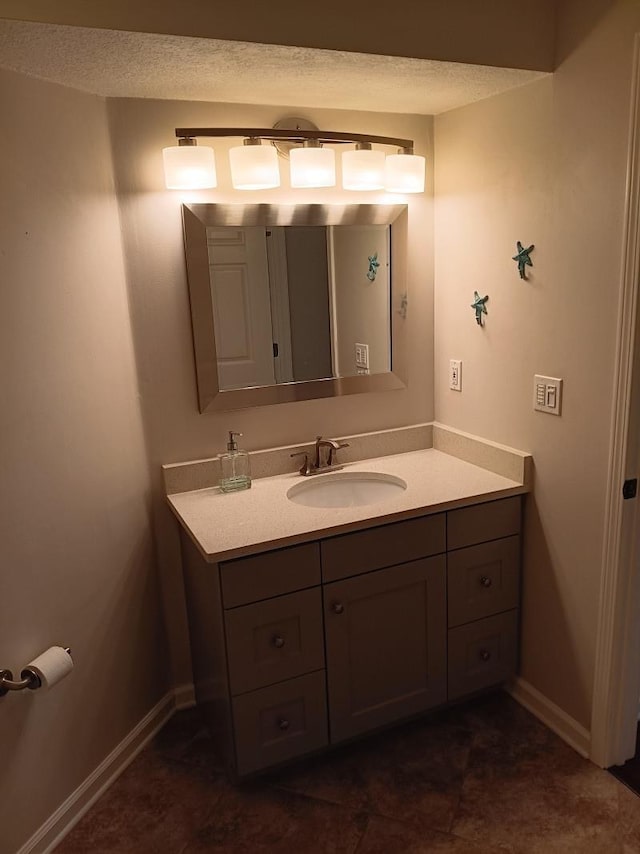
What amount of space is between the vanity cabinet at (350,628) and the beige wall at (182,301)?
0.95 feet

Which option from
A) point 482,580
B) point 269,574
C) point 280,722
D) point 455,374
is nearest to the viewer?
point 269,574

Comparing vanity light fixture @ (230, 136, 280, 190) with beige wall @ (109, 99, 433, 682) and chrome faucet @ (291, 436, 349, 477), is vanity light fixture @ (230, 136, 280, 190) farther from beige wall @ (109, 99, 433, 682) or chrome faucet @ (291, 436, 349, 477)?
chrome faucet @ (291, 436, 349, 477)

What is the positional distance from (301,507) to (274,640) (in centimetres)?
39

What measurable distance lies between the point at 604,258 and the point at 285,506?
3.69 ft

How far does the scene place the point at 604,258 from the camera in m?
1.68

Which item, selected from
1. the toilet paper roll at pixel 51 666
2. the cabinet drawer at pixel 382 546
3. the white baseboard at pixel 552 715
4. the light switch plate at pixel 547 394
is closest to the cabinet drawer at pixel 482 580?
the cabinet drawer at pixel 382 546

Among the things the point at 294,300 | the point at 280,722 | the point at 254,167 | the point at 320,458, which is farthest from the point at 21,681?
the point at 254,167

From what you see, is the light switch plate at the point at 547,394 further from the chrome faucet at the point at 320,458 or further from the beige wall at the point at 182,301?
the chrome faucet at the point at 320,458

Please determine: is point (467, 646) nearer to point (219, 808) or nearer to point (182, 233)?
point (219, 808)

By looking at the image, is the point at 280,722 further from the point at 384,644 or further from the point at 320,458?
the point at 320,458

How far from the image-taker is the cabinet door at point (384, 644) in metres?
1.90

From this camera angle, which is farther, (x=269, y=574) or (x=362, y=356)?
(x=362, y=356)

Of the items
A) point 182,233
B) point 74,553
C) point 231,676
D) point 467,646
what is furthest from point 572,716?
point 182,233

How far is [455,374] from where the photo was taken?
2350 millimetres
